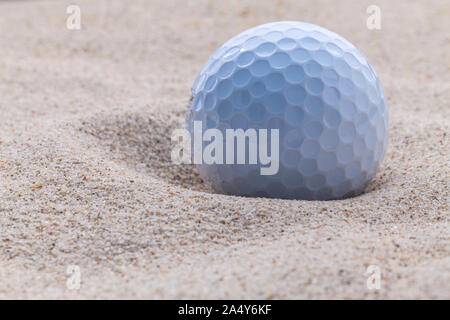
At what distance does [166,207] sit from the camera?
2.73 m

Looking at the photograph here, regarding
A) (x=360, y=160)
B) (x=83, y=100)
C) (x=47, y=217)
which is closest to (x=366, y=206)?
Answer: (x=360, y=160)

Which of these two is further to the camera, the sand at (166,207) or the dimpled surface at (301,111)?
the dimpled surface at (301,111)

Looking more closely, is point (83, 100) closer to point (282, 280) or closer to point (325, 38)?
point (325, 38)

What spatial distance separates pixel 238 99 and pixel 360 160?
71cm

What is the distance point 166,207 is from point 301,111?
82 cm

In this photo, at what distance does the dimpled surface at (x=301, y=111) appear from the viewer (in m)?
2.81

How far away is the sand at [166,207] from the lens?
85.6 inches

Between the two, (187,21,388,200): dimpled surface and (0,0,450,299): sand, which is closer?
(0,0,450,299): sand

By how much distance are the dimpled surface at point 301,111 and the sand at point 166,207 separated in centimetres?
16

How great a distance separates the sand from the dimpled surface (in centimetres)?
16

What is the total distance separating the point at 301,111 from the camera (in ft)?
9.20

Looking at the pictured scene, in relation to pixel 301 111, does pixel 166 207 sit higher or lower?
lower

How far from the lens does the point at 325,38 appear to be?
10.1ft

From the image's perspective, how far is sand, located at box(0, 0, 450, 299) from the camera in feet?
7.13
